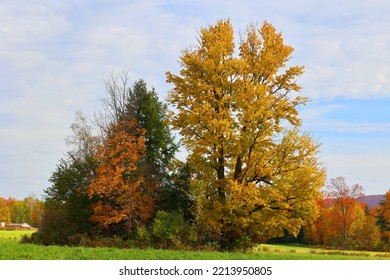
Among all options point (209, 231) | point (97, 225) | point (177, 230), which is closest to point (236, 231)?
point (209, 231)

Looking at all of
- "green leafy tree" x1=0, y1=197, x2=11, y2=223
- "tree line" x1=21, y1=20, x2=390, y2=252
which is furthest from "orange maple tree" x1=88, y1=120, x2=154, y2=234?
"green leafy tree" x1=0, y1=197, x2=11, y2=223

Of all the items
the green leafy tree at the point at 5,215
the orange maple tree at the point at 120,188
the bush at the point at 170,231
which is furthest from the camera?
the green leafy tree at the point at 5,215

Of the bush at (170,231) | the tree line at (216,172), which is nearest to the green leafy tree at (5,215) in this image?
the tree line at (216,172)

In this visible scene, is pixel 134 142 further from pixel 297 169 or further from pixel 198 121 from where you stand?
pixel 297 169

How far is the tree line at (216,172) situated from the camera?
26297 millimetres

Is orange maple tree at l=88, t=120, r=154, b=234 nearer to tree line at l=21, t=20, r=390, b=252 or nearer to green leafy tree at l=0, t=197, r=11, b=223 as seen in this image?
tree line at l=21, t=20, r=390, b=252

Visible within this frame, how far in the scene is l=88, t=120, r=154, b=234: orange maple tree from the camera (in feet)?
91.9

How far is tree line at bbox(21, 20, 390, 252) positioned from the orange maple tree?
0.07 metres

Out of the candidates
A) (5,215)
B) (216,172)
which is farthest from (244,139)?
(5,215)

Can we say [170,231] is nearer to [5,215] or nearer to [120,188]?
[120,188]

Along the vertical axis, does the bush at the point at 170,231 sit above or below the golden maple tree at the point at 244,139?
below

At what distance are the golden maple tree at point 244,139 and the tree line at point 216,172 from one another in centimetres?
6

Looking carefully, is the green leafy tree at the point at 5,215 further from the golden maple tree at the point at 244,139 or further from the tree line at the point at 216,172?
the golden maple tree at the point at 244,139
